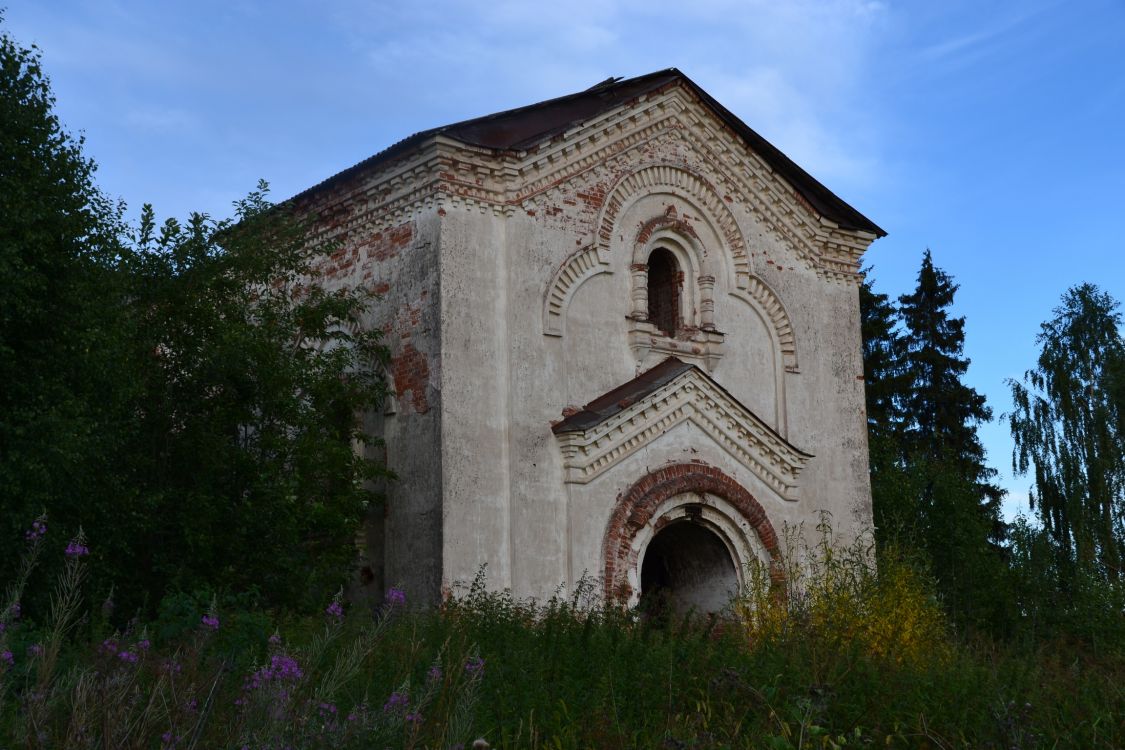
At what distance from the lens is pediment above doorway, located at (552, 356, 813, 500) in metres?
14.6

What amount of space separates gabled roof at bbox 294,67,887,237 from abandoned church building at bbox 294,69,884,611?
0.13ft

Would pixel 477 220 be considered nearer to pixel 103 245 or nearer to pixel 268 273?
pixel 268 273

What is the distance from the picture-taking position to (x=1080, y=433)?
3005cm

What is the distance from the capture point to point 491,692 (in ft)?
25.6

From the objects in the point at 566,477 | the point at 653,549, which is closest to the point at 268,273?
the point at 566,477

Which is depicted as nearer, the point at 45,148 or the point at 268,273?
the point at 45,148

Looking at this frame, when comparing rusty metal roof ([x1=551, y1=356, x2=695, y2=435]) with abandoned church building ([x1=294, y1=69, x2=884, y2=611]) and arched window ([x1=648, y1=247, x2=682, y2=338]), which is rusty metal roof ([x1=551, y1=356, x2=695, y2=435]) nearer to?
abandoned church building ([x1=294, y1=69, x2=884, y2=611])

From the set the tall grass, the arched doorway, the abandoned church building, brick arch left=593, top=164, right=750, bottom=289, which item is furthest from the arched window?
the tall grass

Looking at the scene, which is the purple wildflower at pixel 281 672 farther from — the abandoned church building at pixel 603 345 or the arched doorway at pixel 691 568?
the arched doorway at pixel 691 568

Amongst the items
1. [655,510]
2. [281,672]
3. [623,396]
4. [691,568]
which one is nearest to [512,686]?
[281,672]

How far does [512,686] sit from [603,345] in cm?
804

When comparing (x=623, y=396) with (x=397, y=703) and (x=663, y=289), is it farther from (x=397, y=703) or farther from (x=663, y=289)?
(x=397, y=703)

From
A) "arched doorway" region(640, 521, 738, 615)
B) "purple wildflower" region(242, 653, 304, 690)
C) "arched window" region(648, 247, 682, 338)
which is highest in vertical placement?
"arched window" region(648, 247, 682, 338)

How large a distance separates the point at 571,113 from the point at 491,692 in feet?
32.7
